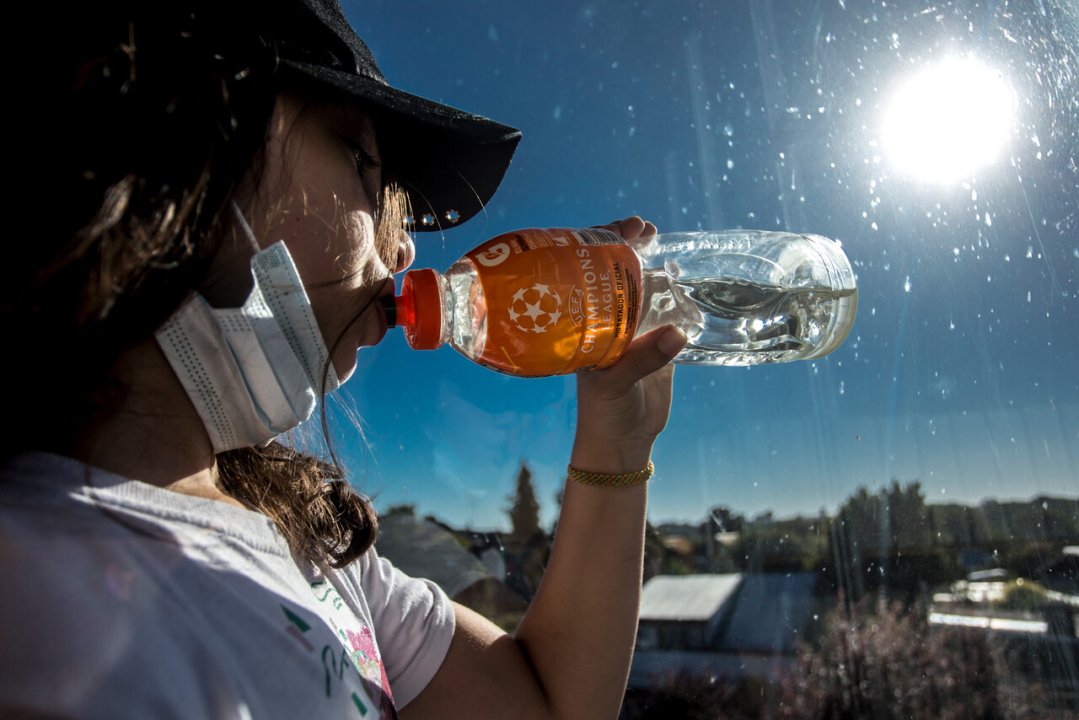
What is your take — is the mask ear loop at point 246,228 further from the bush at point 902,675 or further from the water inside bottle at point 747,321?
the bush at point 902,675

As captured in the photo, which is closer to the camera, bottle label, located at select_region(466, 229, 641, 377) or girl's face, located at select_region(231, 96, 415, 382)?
girl's face, located at select_region(231, 96, 415, 382)

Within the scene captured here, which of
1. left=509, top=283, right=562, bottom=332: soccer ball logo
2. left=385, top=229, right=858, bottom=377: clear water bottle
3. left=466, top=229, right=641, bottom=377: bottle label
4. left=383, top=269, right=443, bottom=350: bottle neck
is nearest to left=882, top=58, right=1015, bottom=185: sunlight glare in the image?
left=385, top=229, right=858, bottom=377: clear water bottle

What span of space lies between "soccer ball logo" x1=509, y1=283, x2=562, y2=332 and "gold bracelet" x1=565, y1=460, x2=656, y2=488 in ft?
0.89

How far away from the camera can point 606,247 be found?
83 centimetres

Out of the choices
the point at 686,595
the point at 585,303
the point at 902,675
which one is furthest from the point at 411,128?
the point at 902,675

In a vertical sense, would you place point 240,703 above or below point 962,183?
below

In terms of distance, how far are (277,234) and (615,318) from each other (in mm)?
372

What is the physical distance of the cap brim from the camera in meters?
0.67

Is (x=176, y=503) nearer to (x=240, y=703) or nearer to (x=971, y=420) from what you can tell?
(x=240, y=703)

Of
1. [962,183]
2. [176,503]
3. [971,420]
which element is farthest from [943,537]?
[176,503]

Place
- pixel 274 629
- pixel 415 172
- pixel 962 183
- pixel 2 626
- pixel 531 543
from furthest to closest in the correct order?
pixel 531 543, pixel 962 183, pixel 415 172, pixel 274 629, pixel 2 626

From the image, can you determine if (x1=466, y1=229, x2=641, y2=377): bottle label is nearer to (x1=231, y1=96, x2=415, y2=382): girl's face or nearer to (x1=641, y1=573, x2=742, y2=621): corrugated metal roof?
(x1=231, y1=96, x2=415, y2=382): girl's face

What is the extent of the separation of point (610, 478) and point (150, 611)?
23.8 inches

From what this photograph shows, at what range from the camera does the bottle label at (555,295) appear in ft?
2.60
